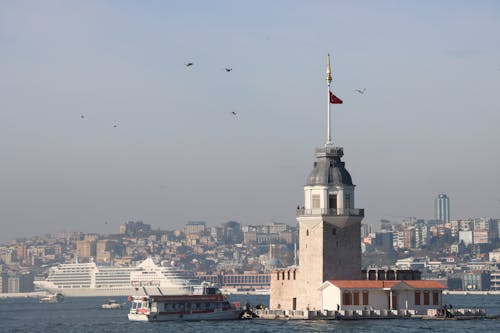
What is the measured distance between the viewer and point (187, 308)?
9700cm

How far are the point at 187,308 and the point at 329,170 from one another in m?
15.5

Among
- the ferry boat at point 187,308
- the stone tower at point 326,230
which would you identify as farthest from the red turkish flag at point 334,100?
the ferry boat at point 187,308

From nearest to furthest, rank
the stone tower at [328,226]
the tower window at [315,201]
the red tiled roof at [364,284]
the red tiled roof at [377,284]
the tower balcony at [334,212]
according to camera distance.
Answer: the red tiled roof at [364,284] → the red tiled roof at [377,284] → the stone tower at [328,226] → the tower balcony at [334,212] → the tower window at [315,201]

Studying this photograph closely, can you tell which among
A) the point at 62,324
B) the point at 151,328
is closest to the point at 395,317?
the point at 151,328

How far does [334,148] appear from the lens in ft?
299

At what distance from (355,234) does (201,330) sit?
13.2m

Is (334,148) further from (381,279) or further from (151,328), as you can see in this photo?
(151,328)

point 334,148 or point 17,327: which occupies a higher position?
point 334,148

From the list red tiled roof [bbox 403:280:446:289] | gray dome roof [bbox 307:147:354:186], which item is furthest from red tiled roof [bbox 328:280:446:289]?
gray dome roof [bbox 307:147:354:186]

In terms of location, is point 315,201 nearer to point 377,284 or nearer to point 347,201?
point 347,201

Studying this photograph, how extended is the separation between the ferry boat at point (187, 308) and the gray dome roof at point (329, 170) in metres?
12.8

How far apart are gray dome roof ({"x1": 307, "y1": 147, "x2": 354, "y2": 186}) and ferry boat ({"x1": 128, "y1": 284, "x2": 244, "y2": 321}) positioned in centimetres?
1275

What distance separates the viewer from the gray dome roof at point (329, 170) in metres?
90.6

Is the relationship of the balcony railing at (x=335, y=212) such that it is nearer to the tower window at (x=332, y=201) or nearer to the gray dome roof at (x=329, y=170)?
the tower window at (x=332, y=201)
